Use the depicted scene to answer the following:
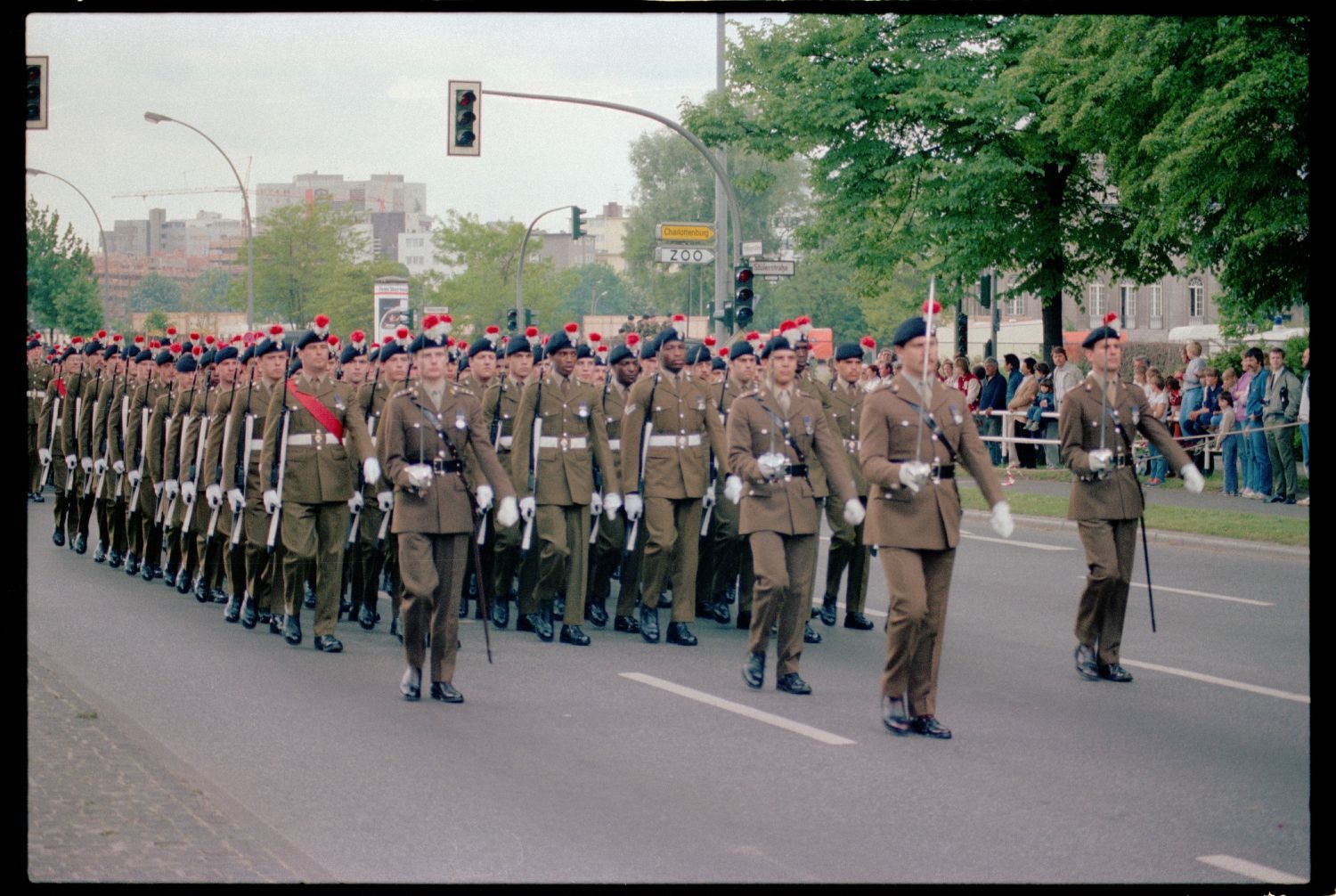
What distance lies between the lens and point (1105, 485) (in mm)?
10117

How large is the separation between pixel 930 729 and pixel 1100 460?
2327mm

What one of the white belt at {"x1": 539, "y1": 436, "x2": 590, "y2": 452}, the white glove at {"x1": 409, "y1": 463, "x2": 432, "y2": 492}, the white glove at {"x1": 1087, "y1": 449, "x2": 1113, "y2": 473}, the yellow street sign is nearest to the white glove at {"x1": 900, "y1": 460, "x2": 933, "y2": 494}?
the white glove at {"x1": 1087, "y1": 449, "x2": 1113, "y2": 473}

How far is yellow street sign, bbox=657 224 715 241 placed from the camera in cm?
2711

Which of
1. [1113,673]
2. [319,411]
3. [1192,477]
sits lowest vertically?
[1113,673]

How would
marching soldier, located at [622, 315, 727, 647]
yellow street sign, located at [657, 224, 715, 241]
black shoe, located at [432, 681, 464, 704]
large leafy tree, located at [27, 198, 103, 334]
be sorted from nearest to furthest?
1. black shoe, located at [432, 681, 464, 704]
2. marching soldier, located at [622, 315, 727, 647]
3. yellow street sign, located at [657, 224, 715, 241]
4. large leafy tree, located at [27, 198, 103, 334]

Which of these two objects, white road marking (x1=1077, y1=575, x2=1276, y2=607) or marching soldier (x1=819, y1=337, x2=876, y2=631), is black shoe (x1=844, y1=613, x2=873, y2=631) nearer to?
marching soldier (x1=819, y1=337, x2=876, y2=631)

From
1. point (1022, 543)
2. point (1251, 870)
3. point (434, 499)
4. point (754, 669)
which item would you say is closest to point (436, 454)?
point (434, 499)

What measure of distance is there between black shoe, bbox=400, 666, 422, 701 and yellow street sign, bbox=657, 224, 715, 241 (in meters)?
18.0

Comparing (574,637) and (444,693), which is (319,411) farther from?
(444,693)

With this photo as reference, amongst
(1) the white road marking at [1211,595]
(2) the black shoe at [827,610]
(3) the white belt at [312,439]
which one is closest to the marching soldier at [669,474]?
(2) the black shoe at [827,610]

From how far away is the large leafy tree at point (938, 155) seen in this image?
84.8ft

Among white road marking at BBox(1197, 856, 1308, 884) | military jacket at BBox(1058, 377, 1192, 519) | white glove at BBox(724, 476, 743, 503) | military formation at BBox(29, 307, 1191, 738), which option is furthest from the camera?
military jacket at BBox(1058, 377, 1192, 519)

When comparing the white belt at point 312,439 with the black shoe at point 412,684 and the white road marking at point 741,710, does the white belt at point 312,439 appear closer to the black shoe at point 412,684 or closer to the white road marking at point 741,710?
the black shoe at point 412,684

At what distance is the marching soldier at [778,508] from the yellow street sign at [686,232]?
1718 cm
